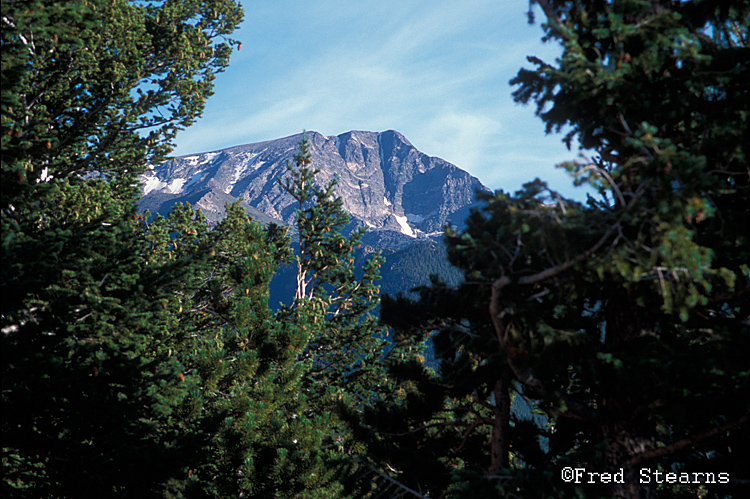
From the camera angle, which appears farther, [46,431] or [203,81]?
[203,81]

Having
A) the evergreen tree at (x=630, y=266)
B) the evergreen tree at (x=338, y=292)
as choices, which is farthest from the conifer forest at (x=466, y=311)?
the evergreen tree at (x=338, y=292)

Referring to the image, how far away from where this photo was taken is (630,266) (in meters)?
4.91

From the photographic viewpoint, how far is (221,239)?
1469 centimetres

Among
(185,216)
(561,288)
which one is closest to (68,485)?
(561,288)

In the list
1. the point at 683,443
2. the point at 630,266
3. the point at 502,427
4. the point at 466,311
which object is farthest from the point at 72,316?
the point at 683,443

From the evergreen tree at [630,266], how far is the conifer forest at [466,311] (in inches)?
1.4

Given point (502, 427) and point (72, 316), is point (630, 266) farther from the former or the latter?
point (72, 316)

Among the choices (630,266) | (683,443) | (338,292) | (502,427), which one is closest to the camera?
(630,266)

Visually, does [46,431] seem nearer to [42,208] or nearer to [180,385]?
[180,385]

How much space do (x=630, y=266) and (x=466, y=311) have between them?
2819 millimetres

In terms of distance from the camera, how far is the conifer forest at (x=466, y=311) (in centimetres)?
512

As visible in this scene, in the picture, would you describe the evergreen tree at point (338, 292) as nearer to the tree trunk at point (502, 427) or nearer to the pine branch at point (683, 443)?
the tree trunk at point (502, 427)

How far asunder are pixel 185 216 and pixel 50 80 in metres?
6.40

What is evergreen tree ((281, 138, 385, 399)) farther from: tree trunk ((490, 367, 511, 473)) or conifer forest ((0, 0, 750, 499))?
tree trunk ((490, 367, 511, 473))
